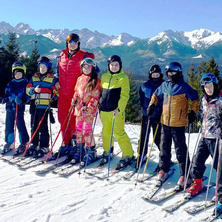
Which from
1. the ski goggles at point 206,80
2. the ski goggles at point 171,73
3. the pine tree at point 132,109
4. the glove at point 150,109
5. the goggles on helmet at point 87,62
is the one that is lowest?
the pine tree at point 132,109

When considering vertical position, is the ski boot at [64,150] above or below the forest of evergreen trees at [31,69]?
below

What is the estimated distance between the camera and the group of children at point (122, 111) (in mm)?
4211

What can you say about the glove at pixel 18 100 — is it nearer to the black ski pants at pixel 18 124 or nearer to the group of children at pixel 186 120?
the black ski pants at pixel 18 124

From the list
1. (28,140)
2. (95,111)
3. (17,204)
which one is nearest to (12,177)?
(17,204)

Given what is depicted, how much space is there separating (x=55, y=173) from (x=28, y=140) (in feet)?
5.22

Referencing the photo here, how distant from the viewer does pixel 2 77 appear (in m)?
29.5

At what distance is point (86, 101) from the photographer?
5488mm

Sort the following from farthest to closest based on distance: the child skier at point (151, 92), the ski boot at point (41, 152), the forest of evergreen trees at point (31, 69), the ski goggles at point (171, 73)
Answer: the forest of evergreen trees at point (31, 69) < the ski boot at point (41, 152) < the child skier at point (151, 92) < the ski goggles at point (171, 73)

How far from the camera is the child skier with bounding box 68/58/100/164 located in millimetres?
5449

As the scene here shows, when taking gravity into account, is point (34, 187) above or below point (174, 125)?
below

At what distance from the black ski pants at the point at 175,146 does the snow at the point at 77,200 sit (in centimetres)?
36

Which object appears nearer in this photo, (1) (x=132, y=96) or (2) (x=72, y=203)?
(2) (x=72, y=203)

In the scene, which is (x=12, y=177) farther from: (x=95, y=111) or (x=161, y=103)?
(x=161, y=103)

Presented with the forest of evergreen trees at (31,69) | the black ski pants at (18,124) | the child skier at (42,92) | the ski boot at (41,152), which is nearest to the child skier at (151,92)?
the child skier at (42,92)
